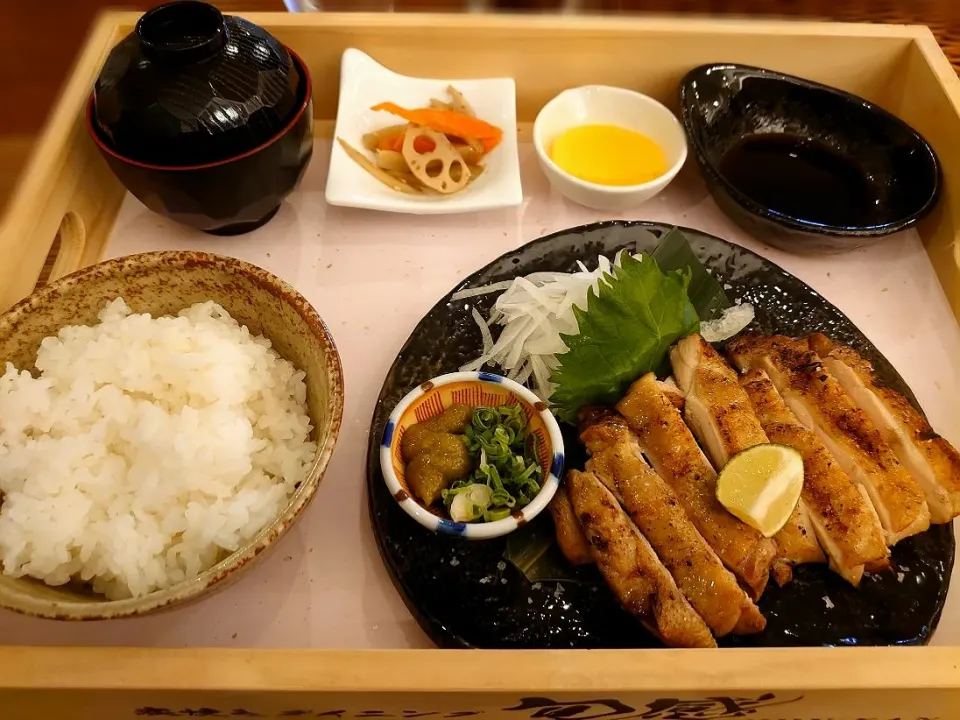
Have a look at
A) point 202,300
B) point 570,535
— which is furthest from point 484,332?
point 202,300

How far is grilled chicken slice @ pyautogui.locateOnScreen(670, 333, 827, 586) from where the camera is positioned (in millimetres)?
1501

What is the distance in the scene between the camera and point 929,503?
1.55m

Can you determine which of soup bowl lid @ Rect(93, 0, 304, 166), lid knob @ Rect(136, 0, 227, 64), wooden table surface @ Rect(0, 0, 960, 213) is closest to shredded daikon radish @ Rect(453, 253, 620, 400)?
soup bowl lid @ Rect(93, 0, 304, 166)

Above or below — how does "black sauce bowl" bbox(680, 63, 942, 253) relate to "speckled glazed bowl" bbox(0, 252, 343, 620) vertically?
above

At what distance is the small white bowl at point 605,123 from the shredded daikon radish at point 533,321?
316mm

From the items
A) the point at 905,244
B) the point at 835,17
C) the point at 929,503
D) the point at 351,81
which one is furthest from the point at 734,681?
the point at 835,17

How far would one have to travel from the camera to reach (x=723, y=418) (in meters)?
1.59

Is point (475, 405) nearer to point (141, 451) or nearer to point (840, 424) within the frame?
point (141, 451)

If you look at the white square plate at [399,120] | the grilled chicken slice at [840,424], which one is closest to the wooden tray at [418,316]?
the white square plate at [399,120]

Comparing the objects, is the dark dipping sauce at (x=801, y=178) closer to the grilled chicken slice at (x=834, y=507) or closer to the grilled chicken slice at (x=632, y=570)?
the grilled chicken slice at (x=834, y=507)

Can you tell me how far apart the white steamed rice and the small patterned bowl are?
0.20m

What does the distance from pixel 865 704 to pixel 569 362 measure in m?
0.94

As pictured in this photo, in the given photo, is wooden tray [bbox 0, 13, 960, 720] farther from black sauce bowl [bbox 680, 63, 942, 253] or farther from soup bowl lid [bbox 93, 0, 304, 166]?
soup bowl lid [bbox 93, 0, 304, 166]

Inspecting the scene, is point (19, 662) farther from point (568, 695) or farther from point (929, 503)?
point (929, 503)
